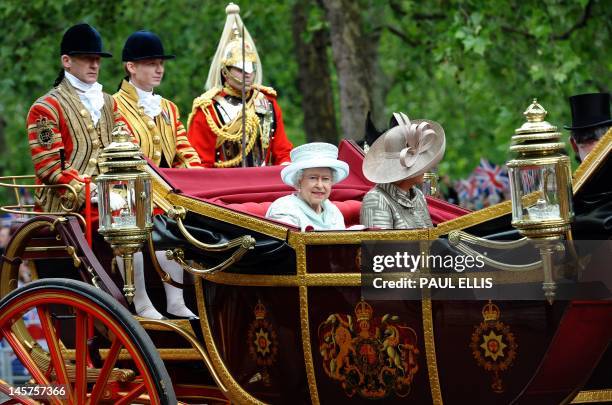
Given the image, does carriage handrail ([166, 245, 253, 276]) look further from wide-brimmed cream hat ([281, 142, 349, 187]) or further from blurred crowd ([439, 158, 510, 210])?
blurred crowd ([439, 158, 510, 210])

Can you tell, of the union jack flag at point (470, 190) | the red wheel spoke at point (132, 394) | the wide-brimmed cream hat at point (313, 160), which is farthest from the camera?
the union jack flag at point (470, 190)

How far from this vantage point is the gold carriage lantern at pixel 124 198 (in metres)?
5.36

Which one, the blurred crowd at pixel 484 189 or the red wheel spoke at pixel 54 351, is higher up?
the blurred crowd at pixel 484 189

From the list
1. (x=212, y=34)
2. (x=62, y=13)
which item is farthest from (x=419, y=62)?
(x=62, y=13)

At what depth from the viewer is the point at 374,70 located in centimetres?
1636

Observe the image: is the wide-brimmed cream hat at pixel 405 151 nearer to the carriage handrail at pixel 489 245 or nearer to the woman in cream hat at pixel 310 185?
the woman in cream hat at pixel 310 185

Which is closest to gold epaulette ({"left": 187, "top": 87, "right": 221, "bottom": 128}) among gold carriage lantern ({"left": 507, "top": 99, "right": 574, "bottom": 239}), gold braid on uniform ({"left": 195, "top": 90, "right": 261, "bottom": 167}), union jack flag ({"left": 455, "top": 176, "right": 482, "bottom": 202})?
gold braid on uniform ({"left": 195, "top": 90, "right": 261, "bottom": 167})

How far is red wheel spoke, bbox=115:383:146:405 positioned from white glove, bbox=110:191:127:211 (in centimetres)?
73

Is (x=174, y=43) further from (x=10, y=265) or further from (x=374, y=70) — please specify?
(x=10, y=265)

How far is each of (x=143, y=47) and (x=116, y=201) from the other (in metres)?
1.51

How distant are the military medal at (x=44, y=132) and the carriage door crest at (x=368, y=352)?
191cm

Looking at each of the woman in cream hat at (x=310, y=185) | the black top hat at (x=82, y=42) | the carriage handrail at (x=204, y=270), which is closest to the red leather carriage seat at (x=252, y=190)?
the woman in cream hat at (x=310, y=185)

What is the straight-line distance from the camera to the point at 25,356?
5.83 meters

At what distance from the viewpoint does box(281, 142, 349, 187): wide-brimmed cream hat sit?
5531 millimetres
